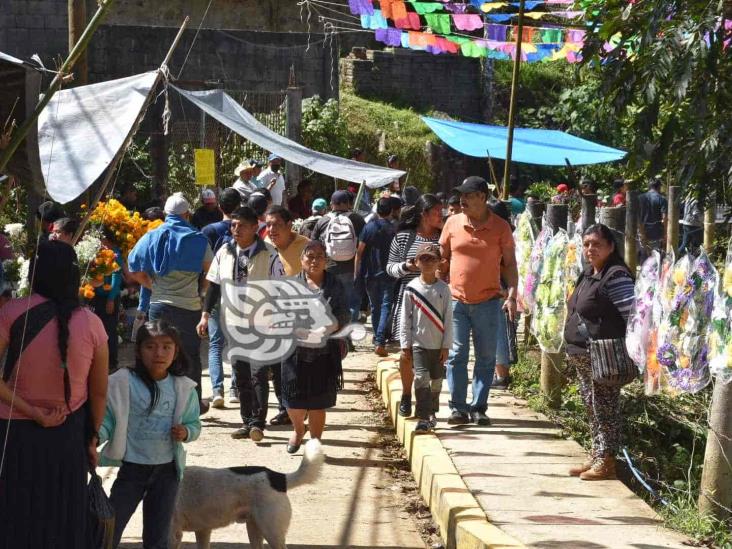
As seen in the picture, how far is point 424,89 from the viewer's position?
28188 mm

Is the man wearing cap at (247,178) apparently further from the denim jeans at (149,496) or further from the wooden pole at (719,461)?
the denim jeans at (149,496)

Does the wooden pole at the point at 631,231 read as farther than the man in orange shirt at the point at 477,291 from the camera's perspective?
Yes

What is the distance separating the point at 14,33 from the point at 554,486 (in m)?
17.4

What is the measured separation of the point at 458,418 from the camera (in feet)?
28.6

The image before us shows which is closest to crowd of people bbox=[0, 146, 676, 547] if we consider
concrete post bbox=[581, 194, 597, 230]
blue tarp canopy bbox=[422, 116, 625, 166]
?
concrete post bbox=[581, 194, 597, 230]

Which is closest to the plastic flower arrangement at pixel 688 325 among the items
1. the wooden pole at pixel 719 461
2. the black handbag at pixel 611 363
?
the black handbag at pixel 611 363

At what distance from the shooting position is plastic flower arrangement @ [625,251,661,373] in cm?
708

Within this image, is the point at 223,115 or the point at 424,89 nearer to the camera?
the point at 223,115

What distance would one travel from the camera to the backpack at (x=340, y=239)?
42.1 feet

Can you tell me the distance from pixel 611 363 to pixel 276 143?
6362 mm

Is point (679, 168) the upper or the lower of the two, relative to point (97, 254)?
upper

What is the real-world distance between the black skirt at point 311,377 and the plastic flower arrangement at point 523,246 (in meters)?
2.95

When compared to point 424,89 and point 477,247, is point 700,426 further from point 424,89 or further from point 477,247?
point 424,89

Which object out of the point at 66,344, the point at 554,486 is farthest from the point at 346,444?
the point at 66,344
